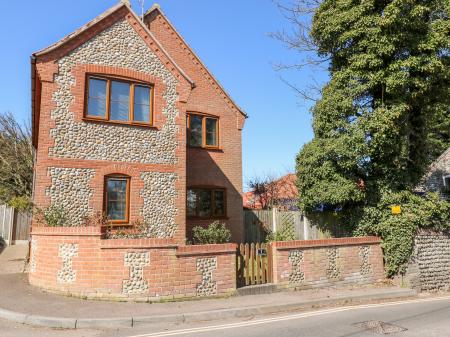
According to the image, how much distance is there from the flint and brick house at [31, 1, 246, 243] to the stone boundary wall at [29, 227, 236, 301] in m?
2.48

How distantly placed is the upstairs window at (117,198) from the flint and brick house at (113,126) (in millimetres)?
34

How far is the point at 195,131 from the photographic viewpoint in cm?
1791

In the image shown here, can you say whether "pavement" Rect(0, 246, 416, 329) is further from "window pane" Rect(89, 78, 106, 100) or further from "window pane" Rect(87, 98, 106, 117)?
"window pane" Rect(89, 78, 106, 100)

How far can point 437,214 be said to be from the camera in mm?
14562

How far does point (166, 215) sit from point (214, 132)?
647cm

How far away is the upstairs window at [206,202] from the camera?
55.6ft

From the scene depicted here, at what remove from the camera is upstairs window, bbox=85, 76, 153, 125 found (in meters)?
13.1

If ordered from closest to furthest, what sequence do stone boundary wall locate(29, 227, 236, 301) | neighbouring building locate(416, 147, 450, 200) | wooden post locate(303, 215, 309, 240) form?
stone boundary wall locate(29, 227, 236, 301) → wooden post locate(303, 215, 309, 240) → neighbouring building locate(416, 147, 450, 200)

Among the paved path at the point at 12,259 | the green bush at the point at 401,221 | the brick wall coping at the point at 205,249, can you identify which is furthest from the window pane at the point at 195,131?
the paved path at the point at 12,259

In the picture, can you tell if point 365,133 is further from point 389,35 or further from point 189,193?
point 189,193

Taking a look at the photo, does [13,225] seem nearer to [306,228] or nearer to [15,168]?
[15,168]

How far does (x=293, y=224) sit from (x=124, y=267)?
9.42 metres

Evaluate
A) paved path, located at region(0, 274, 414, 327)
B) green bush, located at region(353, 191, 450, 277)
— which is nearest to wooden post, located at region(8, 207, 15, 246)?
paved path, located at region(0, 274, 414, 327)

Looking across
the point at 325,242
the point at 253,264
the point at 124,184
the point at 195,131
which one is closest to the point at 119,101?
the point at 124,184
